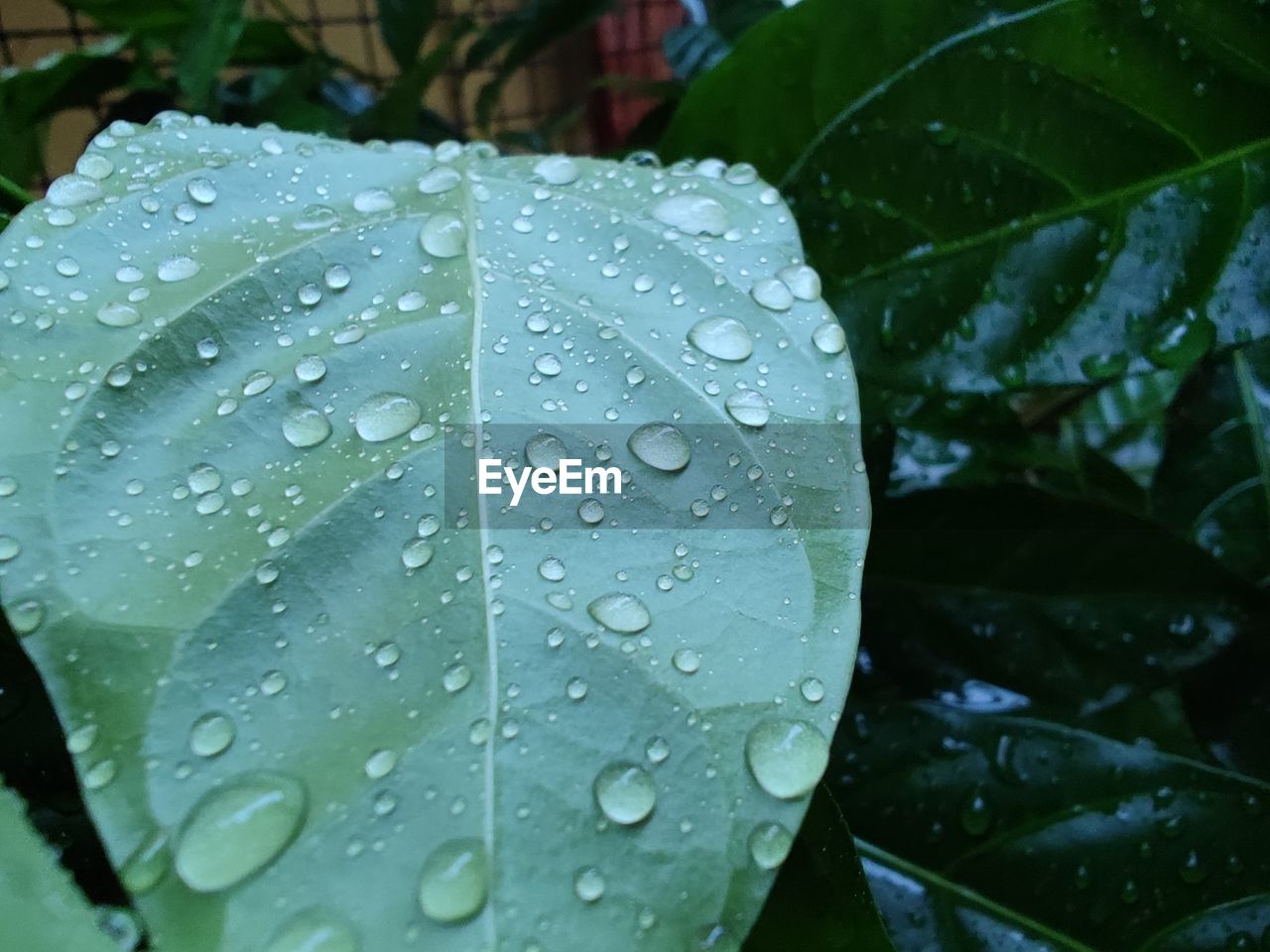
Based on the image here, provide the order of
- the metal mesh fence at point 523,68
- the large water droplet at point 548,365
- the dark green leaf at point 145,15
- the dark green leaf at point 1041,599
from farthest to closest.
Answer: the metal mesh fence at point 523,68, the dark green leaf at point 145,15, the dark green leaf at point 1041,599, the large water droplet at point 548,365

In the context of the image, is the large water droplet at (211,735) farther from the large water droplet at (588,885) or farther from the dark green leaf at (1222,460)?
the dark green leaf at (1222,460)

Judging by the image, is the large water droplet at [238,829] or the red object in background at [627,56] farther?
the red object in background at [627,56]

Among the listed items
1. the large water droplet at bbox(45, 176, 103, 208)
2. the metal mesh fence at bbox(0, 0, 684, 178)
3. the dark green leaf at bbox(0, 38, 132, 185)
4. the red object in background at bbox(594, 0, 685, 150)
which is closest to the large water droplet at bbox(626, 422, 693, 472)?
the large water droplet at bbox(45, 176, 103, 208)

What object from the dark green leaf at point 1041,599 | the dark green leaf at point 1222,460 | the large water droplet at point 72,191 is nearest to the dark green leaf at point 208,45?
the large water droplet at point 72,191

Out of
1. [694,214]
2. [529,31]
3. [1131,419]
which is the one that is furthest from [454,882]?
[1131,419]

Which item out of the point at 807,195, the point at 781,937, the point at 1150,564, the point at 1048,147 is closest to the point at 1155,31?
the point at 1048,147
